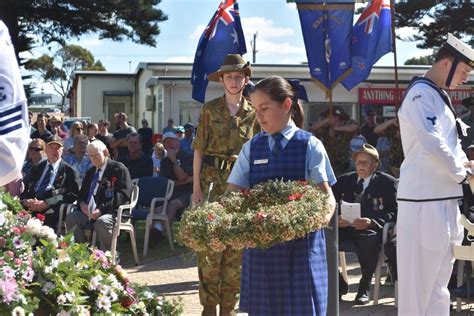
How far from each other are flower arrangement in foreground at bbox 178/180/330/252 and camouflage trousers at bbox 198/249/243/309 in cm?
238

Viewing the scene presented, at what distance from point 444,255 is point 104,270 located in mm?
2196

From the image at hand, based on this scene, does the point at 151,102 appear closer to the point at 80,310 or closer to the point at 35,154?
the point at 35,154

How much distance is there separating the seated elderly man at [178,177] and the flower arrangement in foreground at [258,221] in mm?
8523

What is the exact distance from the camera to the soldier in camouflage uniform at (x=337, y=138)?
48.3 feet

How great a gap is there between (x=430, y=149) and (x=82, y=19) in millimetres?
21081

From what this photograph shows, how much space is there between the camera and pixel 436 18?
86.8 feet

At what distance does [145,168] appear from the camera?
14.0 metres

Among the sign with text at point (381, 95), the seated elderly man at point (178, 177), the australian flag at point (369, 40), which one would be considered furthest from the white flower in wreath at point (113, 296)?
the sign with text at point (381, 95)

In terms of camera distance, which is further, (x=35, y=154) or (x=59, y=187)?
(x=35, y=154)

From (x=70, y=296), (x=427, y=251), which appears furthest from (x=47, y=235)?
(x=427, y=251)

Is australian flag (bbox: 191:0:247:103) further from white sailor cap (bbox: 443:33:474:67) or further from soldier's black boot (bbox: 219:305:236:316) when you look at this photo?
white sailor cap (bbox: 443:33:474:67)

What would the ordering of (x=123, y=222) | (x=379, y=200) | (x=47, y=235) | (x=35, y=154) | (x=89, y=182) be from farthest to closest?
(x=35, y=154) < (x=123, y=222) < (x=89, y=182) < (x=379, y=200) < (x=47, y=235)

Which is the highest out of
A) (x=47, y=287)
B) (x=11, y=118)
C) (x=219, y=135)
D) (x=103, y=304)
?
(x=11, y=118)

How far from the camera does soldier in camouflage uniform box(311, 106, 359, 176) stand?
14.7m
